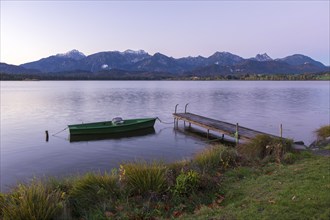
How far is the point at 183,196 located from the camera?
320 inches

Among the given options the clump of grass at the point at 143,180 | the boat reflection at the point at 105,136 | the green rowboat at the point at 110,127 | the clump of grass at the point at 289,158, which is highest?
the clump of grass at the point at 143,180

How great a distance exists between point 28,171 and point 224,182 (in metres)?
11.8

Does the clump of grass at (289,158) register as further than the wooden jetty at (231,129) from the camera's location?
No

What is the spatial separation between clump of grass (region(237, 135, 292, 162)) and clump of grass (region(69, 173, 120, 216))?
6.22 meters

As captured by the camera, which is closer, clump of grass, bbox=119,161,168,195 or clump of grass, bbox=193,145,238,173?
clump of grass, bbox=119,161,168,195

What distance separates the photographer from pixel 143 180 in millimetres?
8289

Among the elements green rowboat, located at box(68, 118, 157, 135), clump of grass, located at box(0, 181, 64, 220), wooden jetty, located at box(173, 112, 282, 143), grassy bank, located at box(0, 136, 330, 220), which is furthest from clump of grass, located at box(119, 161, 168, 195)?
green rowboat, located at box(68, 118, 157, 135)

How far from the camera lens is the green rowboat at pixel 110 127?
84.0 ft

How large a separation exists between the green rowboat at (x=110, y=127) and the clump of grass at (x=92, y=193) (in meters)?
17.8

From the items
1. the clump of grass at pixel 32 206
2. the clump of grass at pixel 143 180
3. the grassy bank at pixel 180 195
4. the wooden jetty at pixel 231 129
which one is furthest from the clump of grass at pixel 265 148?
the clump of grass at pixel 32 206

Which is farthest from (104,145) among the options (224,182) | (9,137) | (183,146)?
(224,182)

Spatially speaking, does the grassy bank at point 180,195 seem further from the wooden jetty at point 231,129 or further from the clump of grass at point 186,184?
the wooden jetty at point 231,129

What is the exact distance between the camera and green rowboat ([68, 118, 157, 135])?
1008 inches

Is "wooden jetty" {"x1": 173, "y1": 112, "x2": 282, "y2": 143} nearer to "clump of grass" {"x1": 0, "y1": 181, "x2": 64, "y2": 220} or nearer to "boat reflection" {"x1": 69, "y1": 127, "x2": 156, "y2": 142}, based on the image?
"boat reflection" {"x1": 69, "y1": 127, "x2": 156, "y2": 142}
